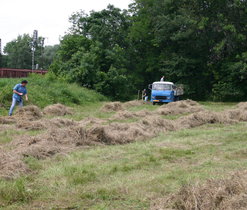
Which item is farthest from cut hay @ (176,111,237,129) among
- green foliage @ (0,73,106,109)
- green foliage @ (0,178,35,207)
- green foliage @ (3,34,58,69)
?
green foliage @ (3,34,58,69)

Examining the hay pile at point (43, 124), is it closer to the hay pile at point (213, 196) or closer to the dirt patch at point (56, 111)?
the dirt patch at point (56, 111)

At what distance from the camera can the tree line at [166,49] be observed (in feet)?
117

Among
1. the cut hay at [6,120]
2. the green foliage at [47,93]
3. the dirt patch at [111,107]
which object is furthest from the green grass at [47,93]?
the cut hay at [6,120]

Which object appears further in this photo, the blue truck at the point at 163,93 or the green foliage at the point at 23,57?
the green foliage at the point at 23,57

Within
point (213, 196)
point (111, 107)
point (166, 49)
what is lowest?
point (111, 107)

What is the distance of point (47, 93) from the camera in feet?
81.9

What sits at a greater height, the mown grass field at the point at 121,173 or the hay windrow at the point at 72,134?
the hay windrow at the point at 72,134

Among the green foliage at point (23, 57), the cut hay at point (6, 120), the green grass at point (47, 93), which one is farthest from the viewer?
the green foliage at point (23, 57)

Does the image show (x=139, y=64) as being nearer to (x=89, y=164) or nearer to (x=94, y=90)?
(x=94, y=90)

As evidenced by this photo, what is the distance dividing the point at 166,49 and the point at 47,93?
22208 millimetres

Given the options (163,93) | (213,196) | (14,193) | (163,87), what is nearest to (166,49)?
(163,87)

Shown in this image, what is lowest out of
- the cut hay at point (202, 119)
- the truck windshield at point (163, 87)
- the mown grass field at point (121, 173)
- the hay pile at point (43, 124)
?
the mown grass field at point (121, 173)

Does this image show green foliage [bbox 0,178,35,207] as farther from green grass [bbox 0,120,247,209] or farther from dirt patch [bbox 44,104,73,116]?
dirt patch [bbox 44,104,73,116]

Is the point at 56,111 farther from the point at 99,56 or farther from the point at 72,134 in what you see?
the point at 99,56
